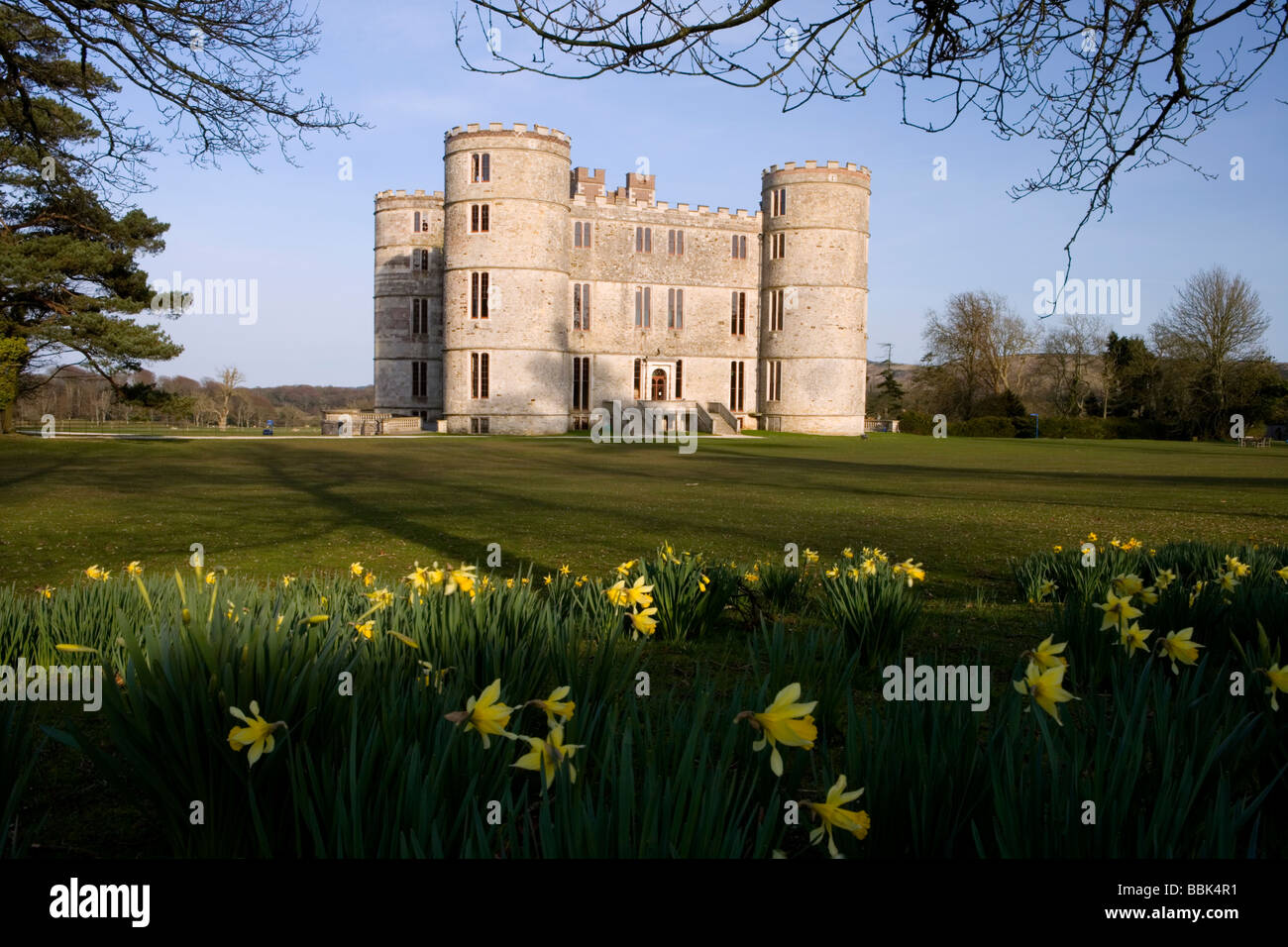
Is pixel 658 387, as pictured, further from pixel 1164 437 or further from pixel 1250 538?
pixel 1250 538

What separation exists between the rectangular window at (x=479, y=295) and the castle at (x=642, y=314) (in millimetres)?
79

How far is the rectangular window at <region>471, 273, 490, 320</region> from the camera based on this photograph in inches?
1415

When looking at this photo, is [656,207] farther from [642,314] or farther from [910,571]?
[910,571]

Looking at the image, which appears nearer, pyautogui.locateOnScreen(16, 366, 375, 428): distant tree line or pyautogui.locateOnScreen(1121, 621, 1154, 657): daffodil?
pyautogui.locateOnScreen(1121, 621, 1154, 657): daffodil

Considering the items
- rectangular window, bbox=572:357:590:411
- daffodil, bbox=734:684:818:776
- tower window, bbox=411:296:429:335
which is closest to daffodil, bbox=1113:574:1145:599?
daffodil, bbox=734:684:818:776

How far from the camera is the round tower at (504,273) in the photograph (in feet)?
115

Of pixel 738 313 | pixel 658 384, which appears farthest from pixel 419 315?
pixel 738 313

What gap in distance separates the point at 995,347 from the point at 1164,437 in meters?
15.2

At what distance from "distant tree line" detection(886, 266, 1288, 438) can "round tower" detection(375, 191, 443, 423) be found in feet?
89.6

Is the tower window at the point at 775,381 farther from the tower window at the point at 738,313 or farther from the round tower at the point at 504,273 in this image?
the round tower at the point at 504,273

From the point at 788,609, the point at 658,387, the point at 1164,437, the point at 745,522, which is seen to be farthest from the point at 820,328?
the point at 788,609

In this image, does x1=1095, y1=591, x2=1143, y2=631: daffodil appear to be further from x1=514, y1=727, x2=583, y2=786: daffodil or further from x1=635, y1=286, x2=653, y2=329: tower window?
x1=635, y1=286, x2=653, y2=329: tower window

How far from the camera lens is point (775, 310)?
4194cm

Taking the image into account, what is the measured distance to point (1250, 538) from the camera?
7969 mm
